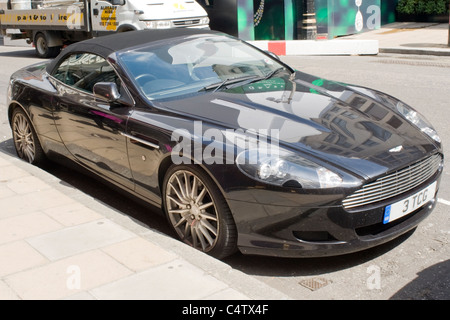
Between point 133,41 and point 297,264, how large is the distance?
8.38 ft

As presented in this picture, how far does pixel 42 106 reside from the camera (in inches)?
236

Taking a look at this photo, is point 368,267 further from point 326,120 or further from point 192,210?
point 192,210

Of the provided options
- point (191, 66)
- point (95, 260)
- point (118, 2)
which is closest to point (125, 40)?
point (191, 66)

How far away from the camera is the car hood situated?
3945mm

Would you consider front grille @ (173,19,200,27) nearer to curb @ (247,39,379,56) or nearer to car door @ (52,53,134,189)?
curb @ (247,39,379,56)

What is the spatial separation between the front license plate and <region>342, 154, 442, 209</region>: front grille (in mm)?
61

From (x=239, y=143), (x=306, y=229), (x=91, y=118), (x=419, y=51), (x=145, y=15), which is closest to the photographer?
(x=306, y=229)

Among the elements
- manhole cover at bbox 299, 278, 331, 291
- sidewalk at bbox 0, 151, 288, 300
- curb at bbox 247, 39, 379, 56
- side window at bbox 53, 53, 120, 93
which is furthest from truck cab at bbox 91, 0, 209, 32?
manhole cover at bbox 299, 278, 331, 291

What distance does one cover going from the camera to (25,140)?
6605 millimetres

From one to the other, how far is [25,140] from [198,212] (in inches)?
123

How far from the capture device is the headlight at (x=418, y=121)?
180 inches

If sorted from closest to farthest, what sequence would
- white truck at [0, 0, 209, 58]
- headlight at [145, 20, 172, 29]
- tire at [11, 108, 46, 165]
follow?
tire at [11, 108, 46, 165]
headlight at [145, 20, 172, 29]
white truck at [0, 0, 209, 58]
